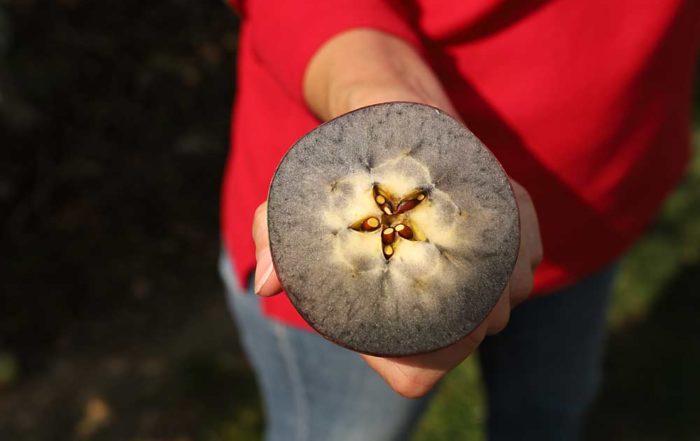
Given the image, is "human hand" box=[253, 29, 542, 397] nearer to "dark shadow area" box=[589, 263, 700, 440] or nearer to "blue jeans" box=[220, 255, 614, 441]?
"blue jeans" box=[220, 255, 614, 441]

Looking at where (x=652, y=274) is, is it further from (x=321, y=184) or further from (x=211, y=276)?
(x=321, y=184)

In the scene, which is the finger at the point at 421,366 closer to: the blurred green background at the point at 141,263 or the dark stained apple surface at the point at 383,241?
the dark stained apple surface at the point at 383,241

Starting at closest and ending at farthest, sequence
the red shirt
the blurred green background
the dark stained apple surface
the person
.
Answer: the dark stained apple surface → the person → the red shirt → the blurred green background

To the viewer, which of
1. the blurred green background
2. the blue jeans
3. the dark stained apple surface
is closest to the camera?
the dark stained apple surface

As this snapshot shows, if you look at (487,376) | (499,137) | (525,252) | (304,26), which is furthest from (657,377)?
(304,26)

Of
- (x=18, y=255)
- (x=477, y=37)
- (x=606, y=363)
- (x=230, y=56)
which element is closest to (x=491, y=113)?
(x=477, y=37)

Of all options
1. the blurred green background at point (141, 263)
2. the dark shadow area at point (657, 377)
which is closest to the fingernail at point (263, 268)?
the blurred green background at point (141, 263)

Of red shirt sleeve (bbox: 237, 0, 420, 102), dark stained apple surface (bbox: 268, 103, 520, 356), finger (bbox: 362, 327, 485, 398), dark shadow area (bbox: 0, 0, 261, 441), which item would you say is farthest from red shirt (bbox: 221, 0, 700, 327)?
dark shadow area (bbox: 0, 0, 261, 441)
